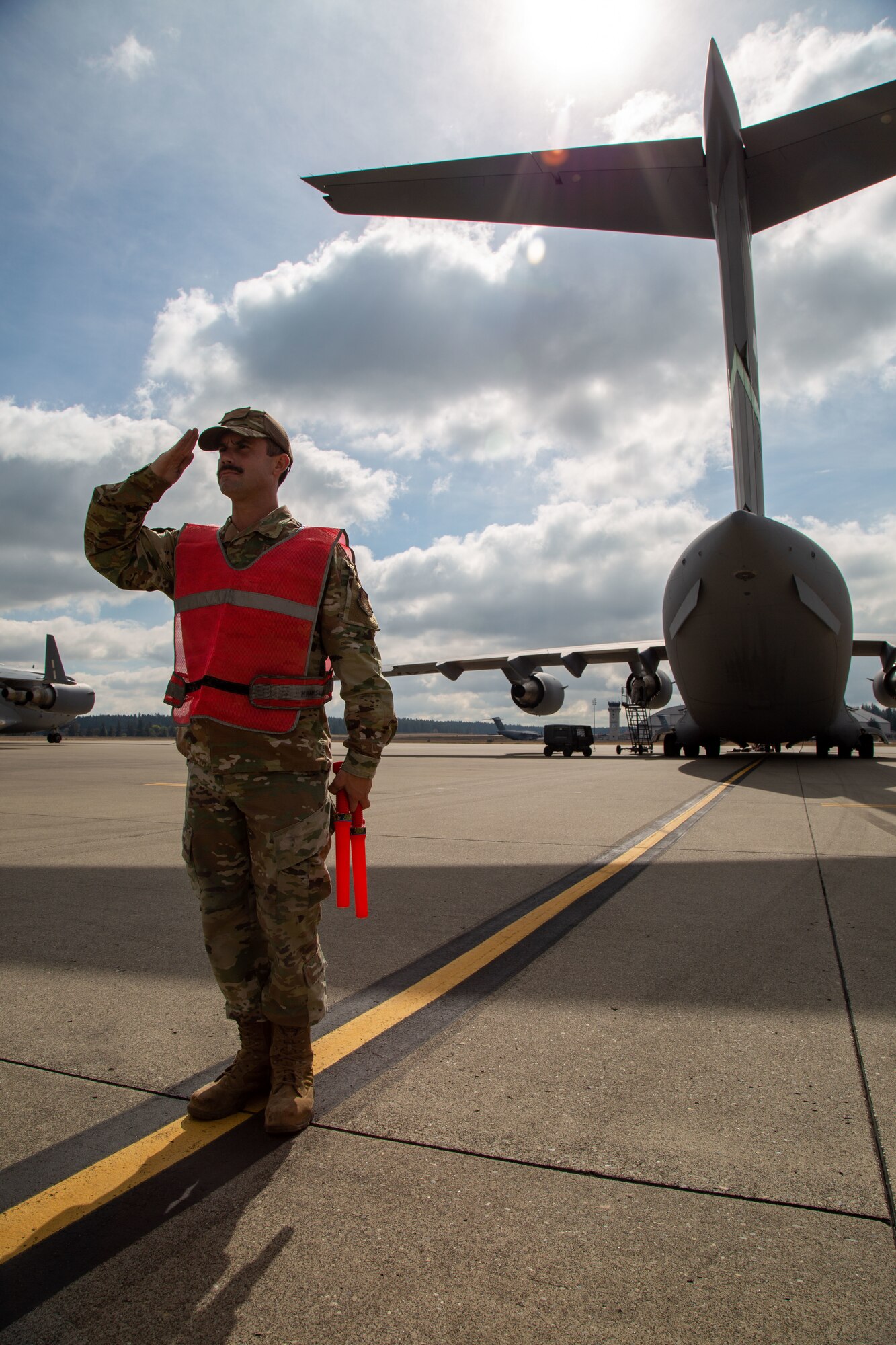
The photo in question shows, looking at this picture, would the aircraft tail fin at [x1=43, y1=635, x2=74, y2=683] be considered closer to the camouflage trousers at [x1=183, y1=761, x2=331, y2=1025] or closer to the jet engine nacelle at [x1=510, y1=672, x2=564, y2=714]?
the jet engine nacelle at [x1=510, y1=672, x2=564, y2=714]

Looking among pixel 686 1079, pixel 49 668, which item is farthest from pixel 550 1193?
pixel 49 668

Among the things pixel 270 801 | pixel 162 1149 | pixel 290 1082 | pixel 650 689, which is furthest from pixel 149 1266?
pixel 650 689

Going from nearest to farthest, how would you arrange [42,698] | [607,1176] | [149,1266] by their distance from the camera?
[149,1266], [607,1176], [42,698]

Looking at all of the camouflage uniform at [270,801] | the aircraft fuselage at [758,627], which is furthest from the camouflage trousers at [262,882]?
the aircraft fuselage at [758,627]

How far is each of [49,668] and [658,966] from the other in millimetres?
43171

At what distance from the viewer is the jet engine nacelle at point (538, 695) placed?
2767 cm

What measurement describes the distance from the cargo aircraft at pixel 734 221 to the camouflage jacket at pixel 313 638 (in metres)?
12.0

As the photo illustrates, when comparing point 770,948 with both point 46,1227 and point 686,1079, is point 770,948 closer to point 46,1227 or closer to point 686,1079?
point 686,1079

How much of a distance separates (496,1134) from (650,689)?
964 inches

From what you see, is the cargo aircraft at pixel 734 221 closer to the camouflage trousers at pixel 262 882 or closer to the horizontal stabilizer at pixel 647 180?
the horizontal stabilizer at pixel 647 180

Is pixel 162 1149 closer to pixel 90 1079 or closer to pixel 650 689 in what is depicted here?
pixel 90 1079

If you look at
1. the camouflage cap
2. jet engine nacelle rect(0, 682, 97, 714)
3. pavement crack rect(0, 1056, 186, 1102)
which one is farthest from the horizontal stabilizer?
jet engine nacelle rect(0, 682, 97, 714)

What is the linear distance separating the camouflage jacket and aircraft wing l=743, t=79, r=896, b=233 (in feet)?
46.0

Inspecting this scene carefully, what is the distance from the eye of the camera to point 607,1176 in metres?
1.97
